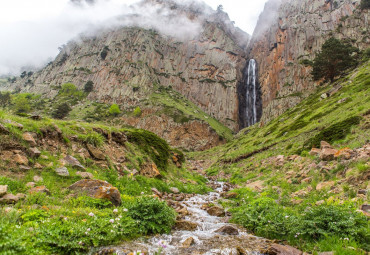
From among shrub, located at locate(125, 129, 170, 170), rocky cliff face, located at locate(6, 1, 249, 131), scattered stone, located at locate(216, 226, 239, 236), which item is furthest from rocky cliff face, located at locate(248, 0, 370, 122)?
scattered stone, located at locate(216, 226, 239, 236)

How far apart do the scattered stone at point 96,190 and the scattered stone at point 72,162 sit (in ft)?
7.80

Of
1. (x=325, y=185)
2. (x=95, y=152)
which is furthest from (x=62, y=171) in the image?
(x=325, y=185)

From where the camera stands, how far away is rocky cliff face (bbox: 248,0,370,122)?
84.8 meters

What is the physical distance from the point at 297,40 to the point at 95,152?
12306 cm

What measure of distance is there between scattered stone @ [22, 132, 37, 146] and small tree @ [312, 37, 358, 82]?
76.5 meters

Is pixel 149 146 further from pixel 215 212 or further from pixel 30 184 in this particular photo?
pixel 30 184

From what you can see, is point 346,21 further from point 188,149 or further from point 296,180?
point 296,180

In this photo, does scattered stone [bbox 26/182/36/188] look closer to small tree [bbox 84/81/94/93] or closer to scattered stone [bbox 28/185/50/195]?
scattered stone [bbox 28/185/50/195]

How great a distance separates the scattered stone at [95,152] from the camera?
12656 mm

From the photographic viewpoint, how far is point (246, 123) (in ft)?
379

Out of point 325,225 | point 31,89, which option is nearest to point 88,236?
point 325,225

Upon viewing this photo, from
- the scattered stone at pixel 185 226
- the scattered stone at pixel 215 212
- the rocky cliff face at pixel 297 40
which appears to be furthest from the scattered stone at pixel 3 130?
the rocky cliff face at pixel 297 40

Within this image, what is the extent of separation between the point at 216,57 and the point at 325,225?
146132mm

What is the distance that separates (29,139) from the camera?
32.3 ft
